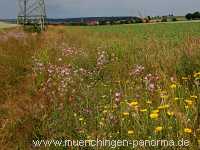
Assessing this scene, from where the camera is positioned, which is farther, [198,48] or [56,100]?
[198,48]

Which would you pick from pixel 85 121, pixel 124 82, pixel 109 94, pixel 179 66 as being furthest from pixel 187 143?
pixel 179 66

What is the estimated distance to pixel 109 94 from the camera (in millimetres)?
6438

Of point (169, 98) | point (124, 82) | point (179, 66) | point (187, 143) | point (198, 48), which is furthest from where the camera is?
point (198, 48)

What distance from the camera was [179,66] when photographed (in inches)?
296

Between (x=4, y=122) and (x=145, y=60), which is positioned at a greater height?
(x=145, y=60)

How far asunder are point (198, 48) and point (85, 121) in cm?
328

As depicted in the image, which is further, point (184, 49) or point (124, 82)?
point (184, 49)

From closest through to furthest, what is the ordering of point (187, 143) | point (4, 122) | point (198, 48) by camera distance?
1. point (187, 143)
2. point (4, 122)
3. point (198, 48)

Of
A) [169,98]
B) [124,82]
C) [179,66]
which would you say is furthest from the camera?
[179,66]

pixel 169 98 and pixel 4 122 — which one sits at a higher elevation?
pixel 169 98

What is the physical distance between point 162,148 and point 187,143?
22 cm

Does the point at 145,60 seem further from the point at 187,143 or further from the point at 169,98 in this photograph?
the point at 187,143

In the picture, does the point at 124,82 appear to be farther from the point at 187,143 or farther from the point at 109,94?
the point at 187,143

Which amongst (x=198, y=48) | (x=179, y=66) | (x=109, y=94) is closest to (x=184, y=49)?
(x=198, y=48)
